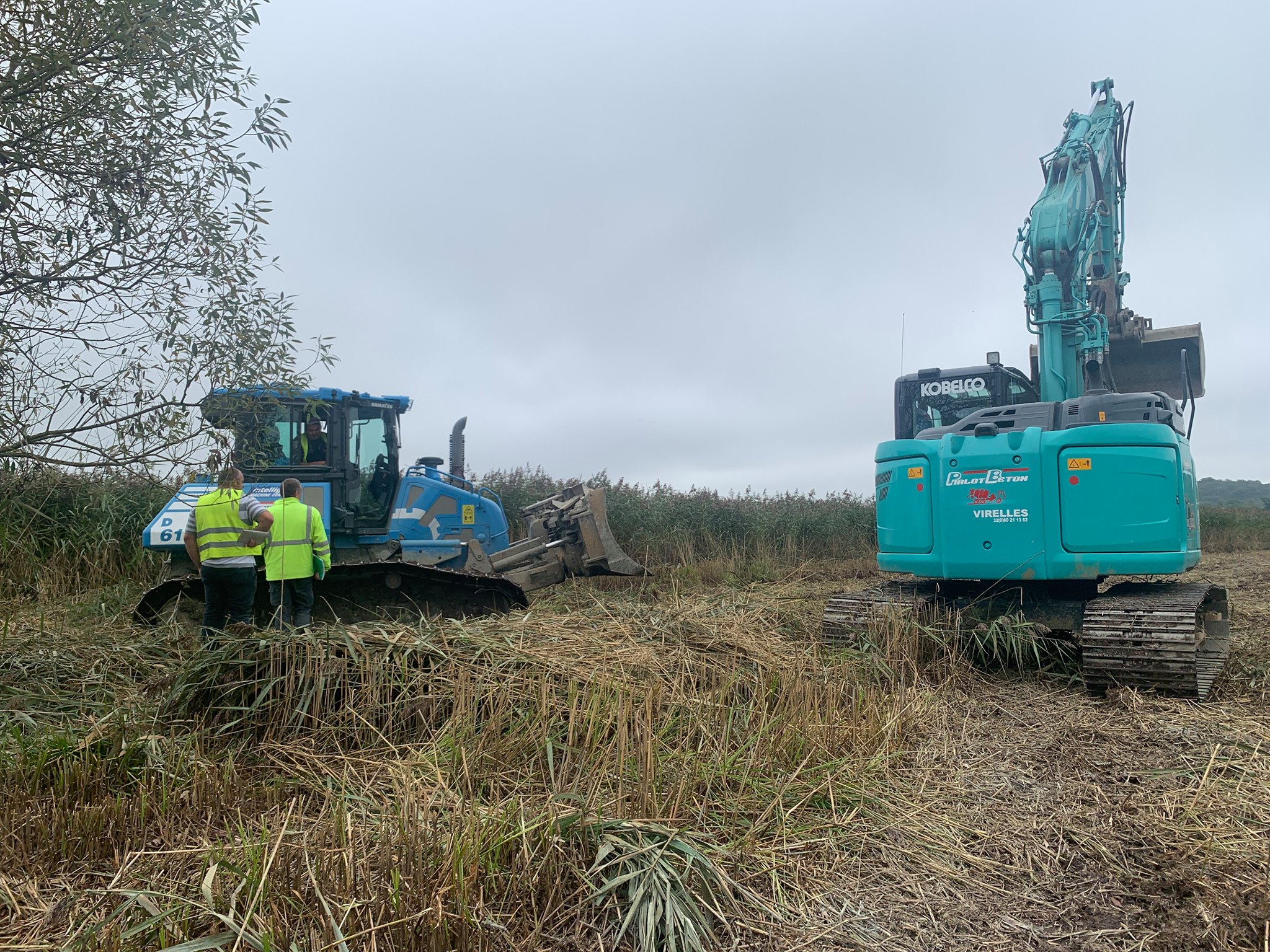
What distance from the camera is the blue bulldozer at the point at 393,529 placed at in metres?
6.95

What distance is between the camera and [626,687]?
13.3 ft

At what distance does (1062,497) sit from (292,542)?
19.1ft

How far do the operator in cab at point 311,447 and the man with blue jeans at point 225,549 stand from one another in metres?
2.34

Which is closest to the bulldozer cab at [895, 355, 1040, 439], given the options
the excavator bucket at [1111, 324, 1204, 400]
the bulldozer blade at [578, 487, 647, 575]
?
the excavator bucket at [1111, 324, 1204, 400]

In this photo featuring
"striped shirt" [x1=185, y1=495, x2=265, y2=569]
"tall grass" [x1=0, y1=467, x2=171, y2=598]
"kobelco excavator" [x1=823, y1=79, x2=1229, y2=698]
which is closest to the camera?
"kobelco excavator" [x1=823, y1=79, x2=1229, y2=698]

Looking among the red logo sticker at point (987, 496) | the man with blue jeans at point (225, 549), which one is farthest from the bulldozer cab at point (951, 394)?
the man with blue jeans at point (225, 549)

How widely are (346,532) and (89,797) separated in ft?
17.9

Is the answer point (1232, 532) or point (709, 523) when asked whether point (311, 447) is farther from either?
point (1232, 532)

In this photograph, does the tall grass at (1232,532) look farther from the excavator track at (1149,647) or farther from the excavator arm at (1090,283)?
the excavator track at (1149,647)

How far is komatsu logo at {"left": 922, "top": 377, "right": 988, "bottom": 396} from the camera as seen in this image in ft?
26.7

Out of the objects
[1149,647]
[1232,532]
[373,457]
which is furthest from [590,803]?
[1232,532]

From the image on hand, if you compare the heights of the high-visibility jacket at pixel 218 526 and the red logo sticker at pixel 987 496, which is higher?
the red logo sticker at pixel 987 496

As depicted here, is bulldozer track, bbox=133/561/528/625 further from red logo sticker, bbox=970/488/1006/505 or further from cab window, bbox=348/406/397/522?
red logo sticker, bbox=970/488/1006/505

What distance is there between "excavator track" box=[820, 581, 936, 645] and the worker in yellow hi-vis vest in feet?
13.4
